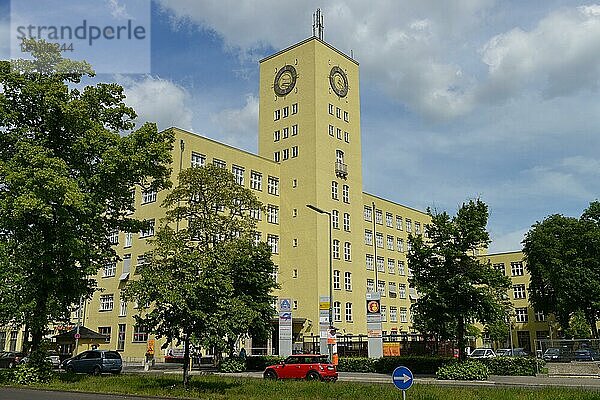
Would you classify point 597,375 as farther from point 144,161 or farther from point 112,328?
point 112,328

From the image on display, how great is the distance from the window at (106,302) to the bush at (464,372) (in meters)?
37.7

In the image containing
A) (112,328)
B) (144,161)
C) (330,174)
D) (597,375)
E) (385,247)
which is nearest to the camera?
(144,161)

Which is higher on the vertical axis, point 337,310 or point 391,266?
point 391,266

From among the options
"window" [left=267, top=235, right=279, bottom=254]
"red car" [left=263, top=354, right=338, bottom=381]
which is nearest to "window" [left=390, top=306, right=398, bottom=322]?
"window" [left=267, top=235, right=279, bottom=254]

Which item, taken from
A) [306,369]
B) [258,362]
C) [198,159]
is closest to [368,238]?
[198,159]

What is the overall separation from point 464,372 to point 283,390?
12.7 meters

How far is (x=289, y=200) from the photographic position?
62188 mm

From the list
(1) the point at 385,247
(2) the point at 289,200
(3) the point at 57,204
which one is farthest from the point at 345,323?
(3) the point at 57,204

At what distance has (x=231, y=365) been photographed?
40625 mm

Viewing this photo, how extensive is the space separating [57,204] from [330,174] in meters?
38.3

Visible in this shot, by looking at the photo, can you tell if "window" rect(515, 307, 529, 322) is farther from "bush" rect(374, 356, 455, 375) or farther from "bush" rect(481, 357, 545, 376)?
"bush" rect(374, 356, 455, 375)

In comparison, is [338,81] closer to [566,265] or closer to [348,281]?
[348,281]

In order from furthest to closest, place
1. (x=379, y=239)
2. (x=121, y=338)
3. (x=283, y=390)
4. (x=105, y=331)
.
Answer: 1. (x=379, y=239)
2. (x=105, y=331)
3. (x=121, y=338)
4. (x=283, y=390)

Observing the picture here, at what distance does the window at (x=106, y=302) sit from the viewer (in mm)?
59094
